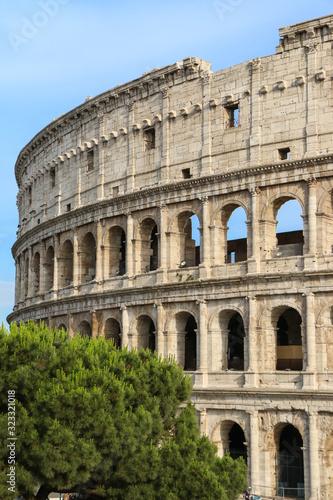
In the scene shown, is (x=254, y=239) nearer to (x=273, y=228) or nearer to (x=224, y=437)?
(x=273, y=228)

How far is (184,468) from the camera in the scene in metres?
19.8

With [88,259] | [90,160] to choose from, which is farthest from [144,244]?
[90,160]

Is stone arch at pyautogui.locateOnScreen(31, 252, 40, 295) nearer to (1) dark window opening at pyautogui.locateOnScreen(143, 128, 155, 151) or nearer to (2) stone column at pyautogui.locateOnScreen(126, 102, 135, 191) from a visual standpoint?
(2) stone column at pyautogui.locateOnScreen(126, 102, 135, 191)

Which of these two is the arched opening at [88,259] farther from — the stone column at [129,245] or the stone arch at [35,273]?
the stone arch at [35,273]

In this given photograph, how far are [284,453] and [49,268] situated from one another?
57.9 ft

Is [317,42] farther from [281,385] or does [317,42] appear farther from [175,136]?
[281,385]

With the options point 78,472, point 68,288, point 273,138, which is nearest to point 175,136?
point 273,138

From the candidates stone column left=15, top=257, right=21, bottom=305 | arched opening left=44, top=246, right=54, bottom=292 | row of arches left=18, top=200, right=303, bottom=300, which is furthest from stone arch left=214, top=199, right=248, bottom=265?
stone column left=15, top=257, right=21, bottom=305

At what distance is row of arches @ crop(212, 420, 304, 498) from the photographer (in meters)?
28.7

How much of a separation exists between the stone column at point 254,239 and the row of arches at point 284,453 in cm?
601

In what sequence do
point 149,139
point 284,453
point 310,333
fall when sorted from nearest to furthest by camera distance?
point 310,333
point 284,453
point 149,139

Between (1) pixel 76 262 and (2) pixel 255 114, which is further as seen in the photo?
(1) pixel 76 262

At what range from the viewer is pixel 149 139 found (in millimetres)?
35531

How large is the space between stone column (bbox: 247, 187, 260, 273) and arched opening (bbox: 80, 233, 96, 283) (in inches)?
419
